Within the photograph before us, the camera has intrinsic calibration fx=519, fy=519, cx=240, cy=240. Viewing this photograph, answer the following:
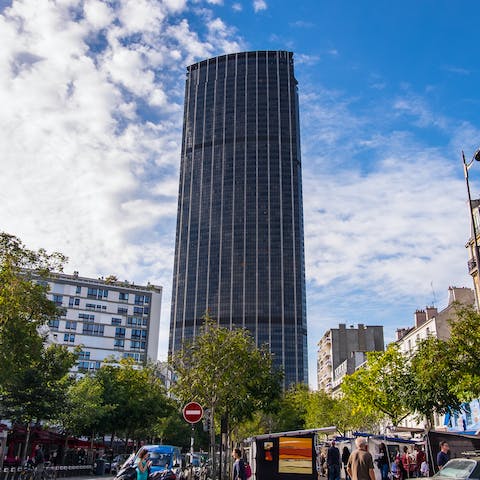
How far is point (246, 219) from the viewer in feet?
582

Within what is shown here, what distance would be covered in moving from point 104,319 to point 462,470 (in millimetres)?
103783

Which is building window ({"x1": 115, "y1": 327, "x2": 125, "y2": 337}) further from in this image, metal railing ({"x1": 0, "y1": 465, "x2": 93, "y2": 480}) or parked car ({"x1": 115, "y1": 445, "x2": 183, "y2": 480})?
parked car ({"x1": 115, "y1": 445, "x2": 183, "y2": 480})

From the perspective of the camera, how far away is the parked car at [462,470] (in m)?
13.1

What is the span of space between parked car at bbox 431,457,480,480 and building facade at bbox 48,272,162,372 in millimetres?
99587

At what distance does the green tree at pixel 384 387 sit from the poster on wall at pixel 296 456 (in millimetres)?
16708

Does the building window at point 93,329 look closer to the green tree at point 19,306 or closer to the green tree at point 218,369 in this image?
the green tree at point 218,369

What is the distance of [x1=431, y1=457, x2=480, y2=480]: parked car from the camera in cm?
1309

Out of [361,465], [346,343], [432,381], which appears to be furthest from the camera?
[346,343]

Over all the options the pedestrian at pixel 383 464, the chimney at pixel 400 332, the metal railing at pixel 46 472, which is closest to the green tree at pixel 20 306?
the metal railing at pixel 46 472

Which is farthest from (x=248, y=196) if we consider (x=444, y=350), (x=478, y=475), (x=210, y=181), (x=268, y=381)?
(x=478, y=475)

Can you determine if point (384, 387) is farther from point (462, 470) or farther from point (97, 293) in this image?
point (97, 293)

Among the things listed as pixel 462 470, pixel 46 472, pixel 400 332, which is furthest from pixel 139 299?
pixel 462 470

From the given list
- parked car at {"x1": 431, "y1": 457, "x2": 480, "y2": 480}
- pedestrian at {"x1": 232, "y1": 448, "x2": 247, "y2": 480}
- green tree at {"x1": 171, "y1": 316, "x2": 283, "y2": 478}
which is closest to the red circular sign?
pedestrian at {"x1": 232, "y1": 448, "x2": 247, "y2": 480}

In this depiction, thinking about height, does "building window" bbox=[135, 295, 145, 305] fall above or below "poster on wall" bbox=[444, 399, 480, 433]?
above
